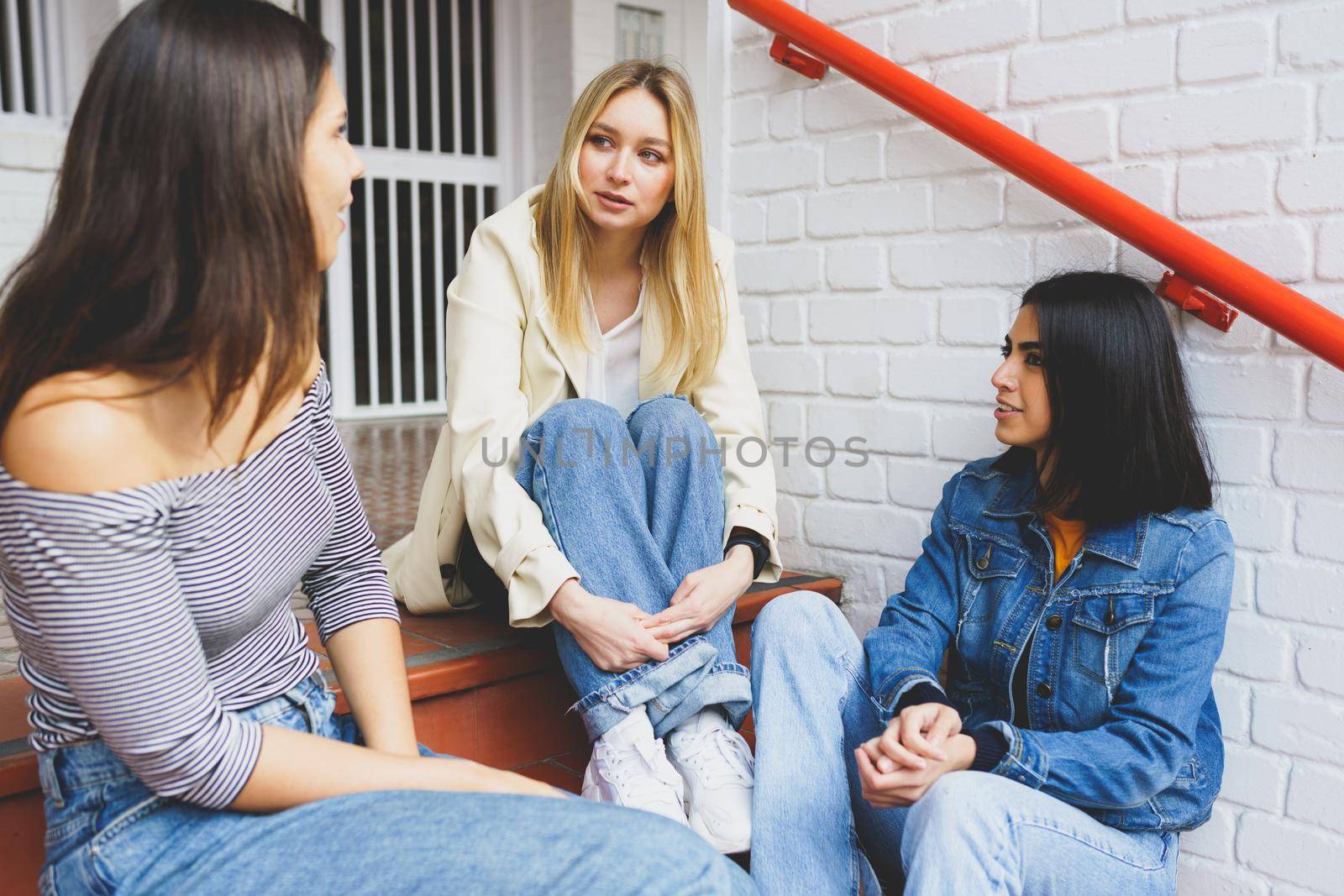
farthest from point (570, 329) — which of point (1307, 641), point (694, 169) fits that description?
point (1307, 641)

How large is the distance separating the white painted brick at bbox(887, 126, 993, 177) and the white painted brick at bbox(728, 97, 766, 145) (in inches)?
12.3

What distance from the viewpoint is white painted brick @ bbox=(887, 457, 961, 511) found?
1.99 metres

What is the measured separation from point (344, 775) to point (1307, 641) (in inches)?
53.9

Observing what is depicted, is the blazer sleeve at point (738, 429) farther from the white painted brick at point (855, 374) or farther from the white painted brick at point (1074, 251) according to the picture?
the white painted brick at point (1074, 251)

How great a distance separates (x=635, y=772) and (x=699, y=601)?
0.25 metres

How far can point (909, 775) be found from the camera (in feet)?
4.46

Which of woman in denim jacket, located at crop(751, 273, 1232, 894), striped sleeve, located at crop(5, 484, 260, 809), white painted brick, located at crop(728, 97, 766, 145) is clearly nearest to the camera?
striped sleeve, located at crop(5, 484, 260, 809)

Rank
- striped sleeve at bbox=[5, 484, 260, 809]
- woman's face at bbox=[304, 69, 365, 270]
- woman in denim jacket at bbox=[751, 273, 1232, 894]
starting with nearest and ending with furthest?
1. striped sleeve at bbox=[5, 484, 260, 809]
2. woman's face at bbox=[304, 69, 365, 270]
3. woman in denim jacket at bbox=[751, 273, 1232, 894]

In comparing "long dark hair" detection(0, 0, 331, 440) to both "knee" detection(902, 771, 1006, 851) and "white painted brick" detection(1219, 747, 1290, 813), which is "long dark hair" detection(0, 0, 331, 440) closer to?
"knee" detection(902, 771, 1006, 851)

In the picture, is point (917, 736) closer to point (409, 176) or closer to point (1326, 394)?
point (1326, 394)

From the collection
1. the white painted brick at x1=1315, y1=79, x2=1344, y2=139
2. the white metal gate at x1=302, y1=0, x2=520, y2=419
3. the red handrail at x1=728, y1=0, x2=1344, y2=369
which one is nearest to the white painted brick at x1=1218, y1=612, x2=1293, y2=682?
the red handrail at x1=728, y1=0, x2=1344, y2=369

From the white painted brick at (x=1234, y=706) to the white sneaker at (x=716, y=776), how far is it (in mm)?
743

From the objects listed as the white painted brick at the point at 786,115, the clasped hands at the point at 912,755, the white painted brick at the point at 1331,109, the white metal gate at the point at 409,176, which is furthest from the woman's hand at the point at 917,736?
the white metal gate at the point at 409,176

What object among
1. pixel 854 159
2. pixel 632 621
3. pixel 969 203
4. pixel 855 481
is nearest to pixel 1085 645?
pixel 632 621
